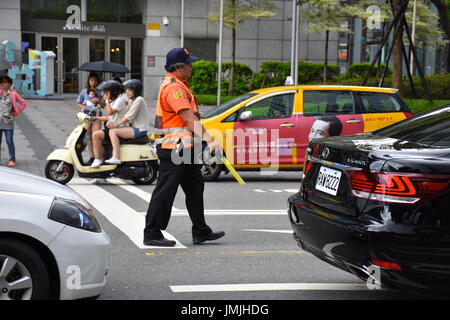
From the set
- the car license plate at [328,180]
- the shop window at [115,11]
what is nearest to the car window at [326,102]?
the car license plate at [328,180]

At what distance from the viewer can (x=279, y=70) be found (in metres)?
33.5

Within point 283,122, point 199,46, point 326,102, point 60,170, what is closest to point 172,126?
point 60,170

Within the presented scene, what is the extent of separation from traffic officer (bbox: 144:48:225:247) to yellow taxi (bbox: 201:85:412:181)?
4.89 metres

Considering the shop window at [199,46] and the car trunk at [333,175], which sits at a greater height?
the shop window at [199,46]

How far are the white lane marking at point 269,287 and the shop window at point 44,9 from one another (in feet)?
98.9

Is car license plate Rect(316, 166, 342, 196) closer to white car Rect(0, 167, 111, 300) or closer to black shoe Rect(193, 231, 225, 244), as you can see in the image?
white car Rect(0, 167, 111, 300)

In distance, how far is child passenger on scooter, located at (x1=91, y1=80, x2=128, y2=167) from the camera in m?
11.1

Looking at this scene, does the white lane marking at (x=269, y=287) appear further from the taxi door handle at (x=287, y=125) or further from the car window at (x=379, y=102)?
the car window at (x=379, y=102)

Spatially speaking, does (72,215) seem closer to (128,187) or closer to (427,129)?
(427,129)

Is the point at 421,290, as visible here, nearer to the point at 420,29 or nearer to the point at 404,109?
the point at 404,109

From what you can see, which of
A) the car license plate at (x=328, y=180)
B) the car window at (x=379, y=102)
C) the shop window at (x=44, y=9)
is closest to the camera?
the car license plate at (x=328, y=180)

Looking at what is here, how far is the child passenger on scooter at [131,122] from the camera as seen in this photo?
11.1 metres
